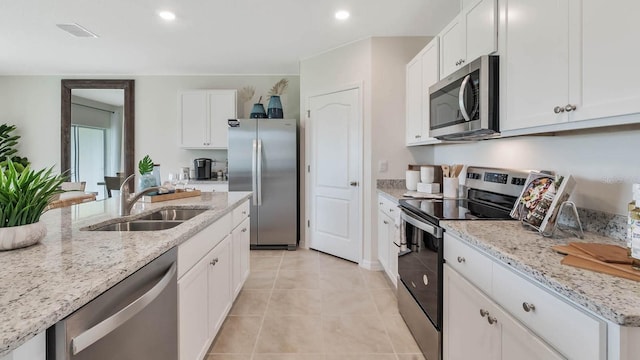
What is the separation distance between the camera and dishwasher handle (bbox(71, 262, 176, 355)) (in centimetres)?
76

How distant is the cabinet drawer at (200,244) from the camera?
1.41 m

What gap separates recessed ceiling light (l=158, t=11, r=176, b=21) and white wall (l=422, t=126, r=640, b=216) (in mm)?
3148

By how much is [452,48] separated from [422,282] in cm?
164

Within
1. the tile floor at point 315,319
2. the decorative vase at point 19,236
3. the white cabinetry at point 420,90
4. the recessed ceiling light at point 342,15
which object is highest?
the recessed ceiling light at point 342,15

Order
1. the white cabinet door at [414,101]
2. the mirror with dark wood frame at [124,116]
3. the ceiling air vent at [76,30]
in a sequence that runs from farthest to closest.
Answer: the mirror with dark wood frame at [124,116], the ceiling air vent at [76,30], the white cabinet door at [414,101]

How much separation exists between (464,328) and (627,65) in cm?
116

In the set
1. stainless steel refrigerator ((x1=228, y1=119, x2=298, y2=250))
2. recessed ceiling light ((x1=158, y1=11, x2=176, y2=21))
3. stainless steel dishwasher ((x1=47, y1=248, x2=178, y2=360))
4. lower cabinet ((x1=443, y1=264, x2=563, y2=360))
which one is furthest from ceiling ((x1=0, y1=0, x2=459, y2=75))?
stainless steel dishwasher ((x1=47, y1=248, x2=178, y2=360))

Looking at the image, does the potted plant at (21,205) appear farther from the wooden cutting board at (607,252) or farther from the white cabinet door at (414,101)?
the white cabinet door at (414,101)

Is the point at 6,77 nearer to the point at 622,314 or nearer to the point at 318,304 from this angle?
the point at 318,304

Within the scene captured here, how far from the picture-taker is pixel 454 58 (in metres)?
2.25

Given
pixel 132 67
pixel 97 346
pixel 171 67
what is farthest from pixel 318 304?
pixel 132 67

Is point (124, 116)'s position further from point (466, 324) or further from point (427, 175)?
point (466, 324)

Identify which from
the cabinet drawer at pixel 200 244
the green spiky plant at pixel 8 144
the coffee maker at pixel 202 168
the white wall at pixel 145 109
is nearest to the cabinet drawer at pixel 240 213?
the cabinet drawer at pixel 200 244

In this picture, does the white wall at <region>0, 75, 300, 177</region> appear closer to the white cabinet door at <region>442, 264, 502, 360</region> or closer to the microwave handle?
the microwave handle
